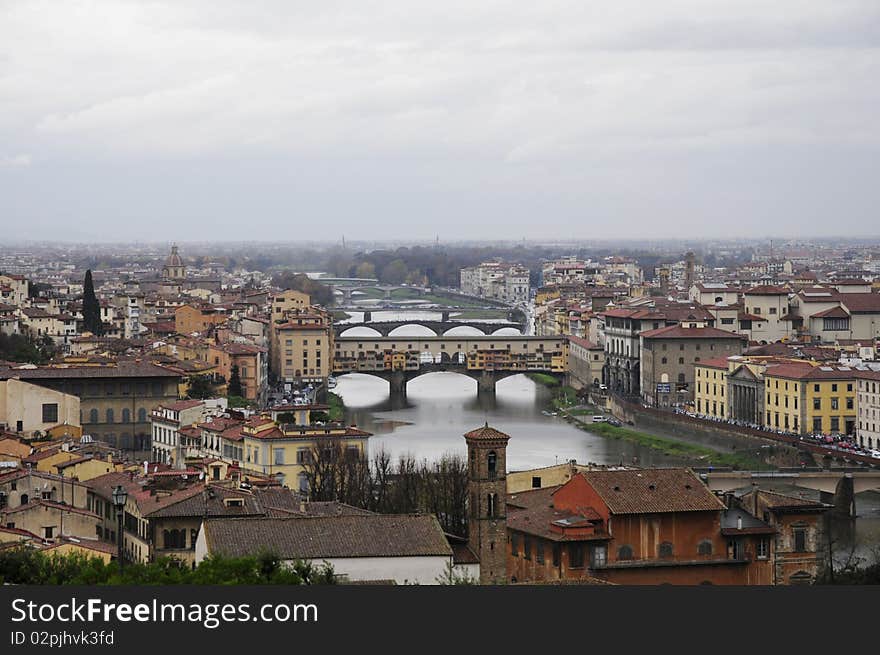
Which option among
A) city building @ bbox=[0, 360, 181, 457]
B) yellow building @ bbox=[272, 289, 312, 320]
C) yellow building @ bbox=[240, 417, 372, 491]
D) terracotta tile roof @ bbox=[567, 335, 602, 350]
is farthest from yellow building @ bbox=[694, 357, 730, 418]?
yellow building @ bbox=[240, 417, 372, 491]

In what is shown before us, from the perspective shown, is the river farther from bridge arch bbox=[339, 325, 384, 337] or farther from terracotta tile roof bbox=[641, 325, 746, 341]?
bridge arch bbox=[339, 325, 384, 337]

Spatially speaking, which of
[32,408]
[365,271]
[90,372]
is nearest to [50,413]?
[32,408]

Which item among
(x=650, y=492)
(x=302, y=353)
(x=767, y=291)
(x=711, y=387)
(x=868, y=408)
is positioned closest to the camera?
(x=650, y=492)

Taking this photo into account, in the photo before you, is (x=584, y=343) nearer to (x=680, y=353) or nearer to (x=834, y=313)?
(x=834, y=313)

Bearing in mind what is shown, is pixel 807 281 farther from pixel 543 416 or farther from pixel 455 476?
pixel 455 476

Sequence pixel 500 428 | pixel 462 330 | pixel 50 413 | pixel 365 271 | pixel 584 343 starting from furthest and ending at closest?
pixel 365 271
pixel 462 330
pixel 584 343
pixel 500 428
pixel 50 413

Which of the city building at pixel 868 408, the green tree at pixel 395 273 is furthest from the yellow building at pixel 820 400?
the green tree at pixel 395 273

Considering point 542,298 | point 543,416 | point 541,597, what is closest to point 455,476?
point 541,597
